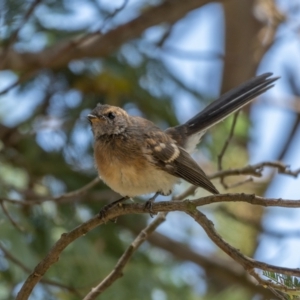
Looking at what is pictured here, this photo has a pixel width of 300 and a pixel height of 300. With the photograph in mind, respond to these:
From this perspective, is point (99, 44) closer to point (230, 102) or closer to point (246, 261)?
point (230, 102)

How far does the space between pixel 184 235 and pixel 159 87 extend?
72.0 inches

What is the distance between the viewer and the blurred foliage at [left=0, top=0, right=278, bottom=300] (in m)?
4.43

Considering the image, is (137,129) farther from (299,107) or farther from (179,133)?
(299,107)

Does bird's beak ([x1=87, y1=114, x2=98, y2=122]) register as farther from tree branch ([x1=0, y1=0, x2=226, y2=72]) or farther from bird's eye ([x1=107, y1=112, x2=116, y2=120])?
tree branch ([x1=0, y1=0, x2=226, y2=72])

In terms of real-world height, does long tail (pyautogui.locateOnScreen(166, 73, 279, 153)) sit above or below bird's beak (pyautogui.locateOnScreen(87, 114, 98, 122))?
above

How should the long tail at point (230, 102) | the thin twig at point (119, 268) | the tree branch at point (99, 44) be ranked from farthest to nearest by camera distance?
the tree branch at point (99, 44) < the long tail at point (230, 102) < the thin twig at point (119, 268)

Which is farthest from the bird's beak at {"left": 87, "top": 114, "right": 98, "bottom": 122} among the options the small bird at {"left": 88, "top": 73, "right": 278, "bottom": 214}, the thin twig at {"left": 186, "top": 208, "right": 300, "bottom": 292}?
the thin twig at {"left": 186, "top": 208, "right": 300, "bottom": 292}

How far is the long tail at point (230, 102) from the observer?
12.9 feet

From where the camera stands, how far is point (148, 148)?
12.2 ft

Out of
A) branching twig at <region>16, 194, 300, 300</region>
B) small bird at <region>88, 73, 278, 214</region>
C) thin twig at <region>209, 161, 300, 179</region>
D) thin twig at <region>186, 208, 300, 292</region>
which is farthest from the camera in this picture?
thin twig at <region>209, 161, 300, 179</region>

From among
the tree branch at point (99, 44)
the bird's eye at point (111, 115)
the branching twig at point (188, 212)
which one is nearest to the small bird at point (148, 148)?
the bird's eye at point (111, 115)

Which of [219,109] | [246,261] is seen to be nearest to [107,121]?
[219,109]

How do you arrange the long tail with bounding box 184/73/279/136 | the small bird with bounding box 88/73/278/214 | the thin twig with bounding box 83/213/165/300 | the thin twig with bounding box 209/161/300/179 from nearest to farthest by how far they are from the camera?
the thin twig with bounding box 83/213/165/300 → the small bird with bounding box 88/73/278/214 → the thin twig with bounding box 209/161/300/179 → the long tail with bounding box 184/73/279/136

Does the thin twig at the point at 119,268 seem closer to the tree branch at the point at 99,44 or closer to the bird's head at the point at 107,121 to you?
the bird's head at the point at 107,121
